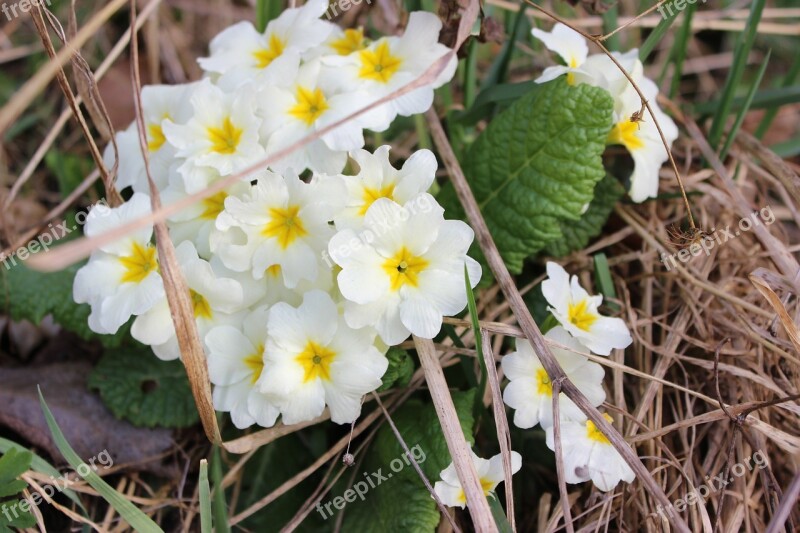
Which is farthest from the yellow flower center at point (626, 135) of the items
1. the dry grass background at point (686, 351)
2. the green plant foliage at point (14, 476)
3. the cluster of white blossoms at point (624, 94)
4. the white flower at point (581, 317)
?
the green plant foliage at point (14, 476)

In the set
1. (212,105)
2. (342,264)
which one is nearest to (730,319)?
(342,264)

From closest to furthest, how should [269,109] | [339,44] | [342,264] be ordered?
[342,264] → [269,109] → [339,44]

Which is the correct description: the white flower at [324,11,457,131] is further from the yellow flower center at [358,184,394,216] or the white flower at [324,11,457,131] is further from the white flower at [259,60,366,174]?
the yellow flower center at [358,184,394,216]

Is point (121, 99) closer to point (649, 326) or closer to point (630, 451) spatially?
point (649, 326)

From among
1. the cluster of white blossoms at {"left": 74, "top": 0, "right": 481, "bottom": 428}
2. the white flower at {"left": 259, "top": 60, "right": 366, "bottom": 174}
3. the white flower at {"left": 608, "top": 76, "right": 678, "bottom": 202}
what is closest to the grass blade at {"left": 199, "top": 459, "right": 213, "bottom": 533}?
the cluster of white blossoms at {"left": 74, "top": 0, "right": 481, "bottom": 428}

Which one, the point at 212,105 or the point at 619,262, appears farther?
the point at 619,262

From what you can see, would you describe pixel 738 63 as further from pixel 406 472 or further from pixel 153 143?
pixel 153 143
